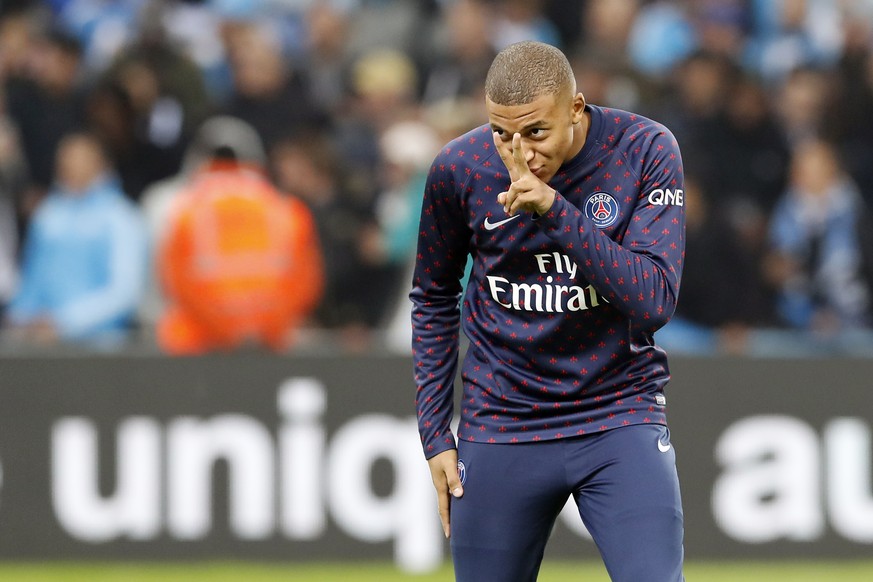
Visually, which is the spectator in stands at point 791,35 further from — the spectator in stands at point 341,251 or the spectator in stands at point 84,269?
Result: the spectator in stands at point 84,269

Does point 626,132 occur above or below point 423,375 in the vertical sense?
above

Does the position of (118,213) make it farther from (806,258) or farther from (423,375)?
(423,375)

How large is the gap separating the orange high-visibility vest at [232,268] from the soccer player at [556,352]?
13.3 feet

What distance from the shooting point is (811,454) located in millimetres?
8438

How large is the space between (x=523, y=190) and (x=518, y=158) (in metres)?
0.08

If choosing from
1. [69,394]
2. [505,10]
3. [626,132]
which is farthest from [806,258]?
[626,132]

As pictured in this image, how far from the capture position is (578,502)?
14.4ft

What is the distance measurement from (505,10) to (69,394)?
4.80 meters

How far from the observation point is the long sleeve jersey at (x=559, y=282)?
4246mm

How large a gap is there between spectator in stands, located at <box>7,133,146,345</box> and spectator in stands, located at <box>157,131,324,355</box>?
0.66 m

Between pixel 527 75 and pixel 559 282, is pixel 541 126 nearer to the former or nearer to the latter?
pixel 527 75

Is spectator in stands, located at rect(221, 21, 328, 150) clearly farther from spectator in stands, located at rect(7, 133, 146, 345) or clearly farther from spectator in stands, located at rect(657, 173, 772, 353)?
spectator in stands, located at rect(657, 173, 772, 353)

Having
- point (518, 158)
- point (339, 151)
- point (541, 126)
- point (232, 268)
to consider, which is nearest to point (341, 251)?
point (339, 151)

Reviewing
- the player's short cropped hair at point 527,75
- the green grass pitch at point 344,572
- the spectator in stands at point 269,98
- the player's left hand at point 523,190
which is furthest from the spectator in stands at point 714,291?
the player's left hand at point 523,190
